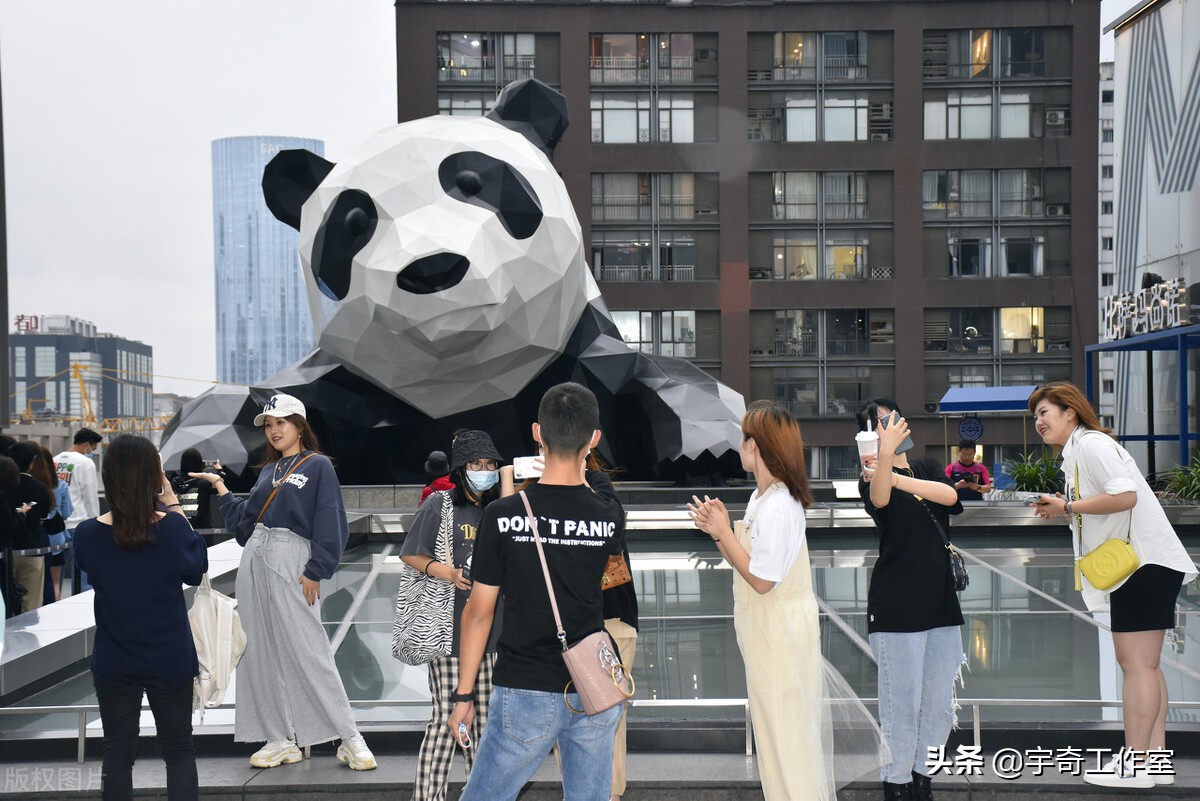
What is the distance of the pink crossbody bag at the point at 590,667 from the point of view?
2756 millimetres

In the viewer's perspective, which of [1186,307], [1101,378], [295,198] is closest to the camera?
[295,198]

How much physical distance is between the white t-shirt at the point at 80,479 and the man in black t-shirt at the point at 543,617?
7022mm

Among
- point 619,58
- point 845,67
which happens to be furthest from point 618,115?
point 845,67

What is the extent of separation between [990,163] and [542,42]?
14.1 metres

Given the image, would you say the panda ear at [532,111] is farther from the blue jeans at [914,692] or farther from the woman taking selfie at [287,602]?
the blue jeans at [914,692]

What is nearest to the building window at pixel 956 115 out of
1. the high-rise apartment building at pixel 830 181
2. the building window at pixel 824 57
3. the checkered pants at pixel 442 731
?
the high-rise apartment building at pixel 830 181

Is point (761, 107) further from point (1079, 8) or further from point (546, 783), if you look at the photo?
point (546, 783)

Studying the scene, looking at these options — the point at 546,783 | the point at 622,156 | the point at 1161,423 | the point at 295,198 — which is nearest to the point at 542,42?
the point at 622,156

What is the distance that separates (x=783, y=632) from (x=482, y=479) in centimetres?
115

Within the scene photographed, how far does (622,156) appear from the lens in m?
32.8

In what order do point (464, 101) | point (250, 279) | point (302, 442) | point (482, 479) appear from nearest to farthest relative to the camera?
point (482, 479) < point (302, 442) < point (464, 101) < point (250, 279)

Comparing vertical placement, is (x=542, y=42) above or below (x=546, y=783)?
above

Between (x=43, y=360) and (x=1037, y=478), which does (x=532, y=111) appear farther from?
(x=43, y=360)

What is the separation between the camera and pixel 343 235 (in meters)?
9.91
